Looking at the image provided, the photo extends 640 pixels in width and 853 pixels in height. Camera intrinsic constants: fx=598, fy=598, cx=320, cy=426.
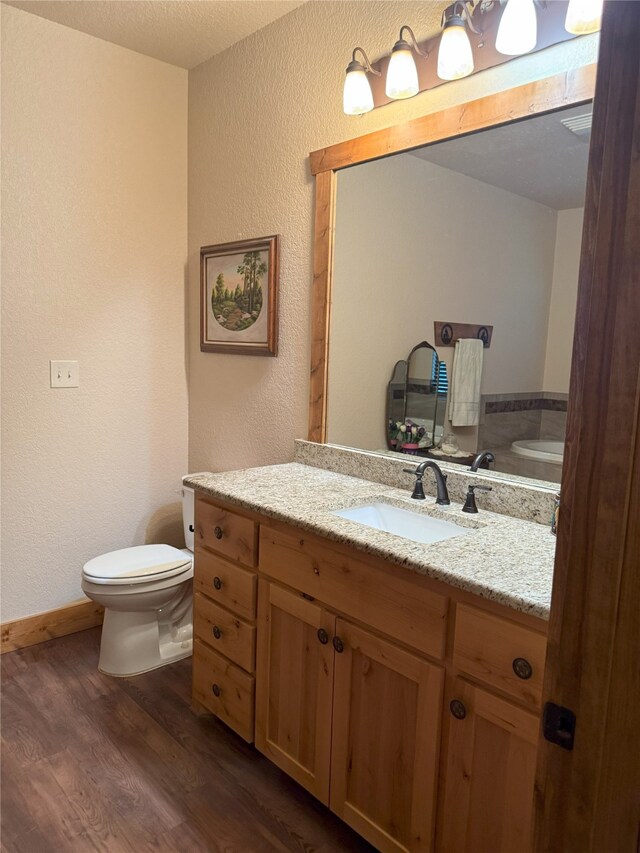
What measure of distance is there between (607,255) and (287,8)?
219 centimetres

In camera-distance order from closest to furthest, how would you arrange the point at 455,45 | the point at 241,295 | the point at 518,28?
1. the point at 518,28
2. the point at 455,45
3. the point at 241,295

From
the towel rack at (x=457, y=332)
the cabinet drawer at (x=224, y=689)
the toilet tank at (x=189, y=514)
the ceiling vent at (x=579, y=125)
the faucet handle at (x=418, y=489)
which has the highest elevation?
the ceiling vent at (x=579, y=125)

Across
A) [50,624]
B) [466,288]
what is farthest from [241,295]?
[50,624]

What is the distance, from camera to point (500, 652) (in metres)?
1.19

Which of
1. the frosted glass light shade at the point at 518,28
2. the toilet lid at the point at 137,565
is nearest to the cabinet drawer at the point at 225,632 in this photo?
the toilet lid at the point at 137,565

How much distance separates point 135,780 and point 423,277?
183cm

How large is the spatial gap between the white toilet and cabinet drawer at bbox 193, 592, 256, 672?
A: 32cm

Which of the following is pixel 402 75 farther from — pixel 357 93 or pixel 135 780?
pixel 135 780

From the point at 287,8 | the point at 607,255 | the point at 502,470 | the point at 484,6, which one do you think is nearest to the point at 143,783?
the point at 502,470

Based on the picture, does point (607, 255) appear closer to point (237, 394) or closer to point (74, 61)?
point (237, 394)

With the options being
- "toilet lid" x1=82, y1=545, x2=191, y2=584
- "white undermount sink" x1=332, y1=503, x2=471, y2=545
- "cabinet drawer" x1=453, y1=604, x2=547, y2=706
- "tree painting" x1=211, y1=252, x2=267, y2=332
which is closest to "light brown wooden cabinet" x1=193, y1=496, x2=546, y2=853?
"cabinet drawer" x1=453, y1=604, x2=547, y2=706

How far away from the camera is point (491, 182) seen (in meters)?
1.82

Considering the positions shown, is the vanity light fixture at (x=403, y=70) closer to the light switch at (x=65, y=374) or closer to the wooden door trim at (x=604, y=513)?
the wooden door trim at (x=604, y=513)

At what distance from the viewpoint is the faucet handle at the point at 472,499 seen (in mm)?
1749
